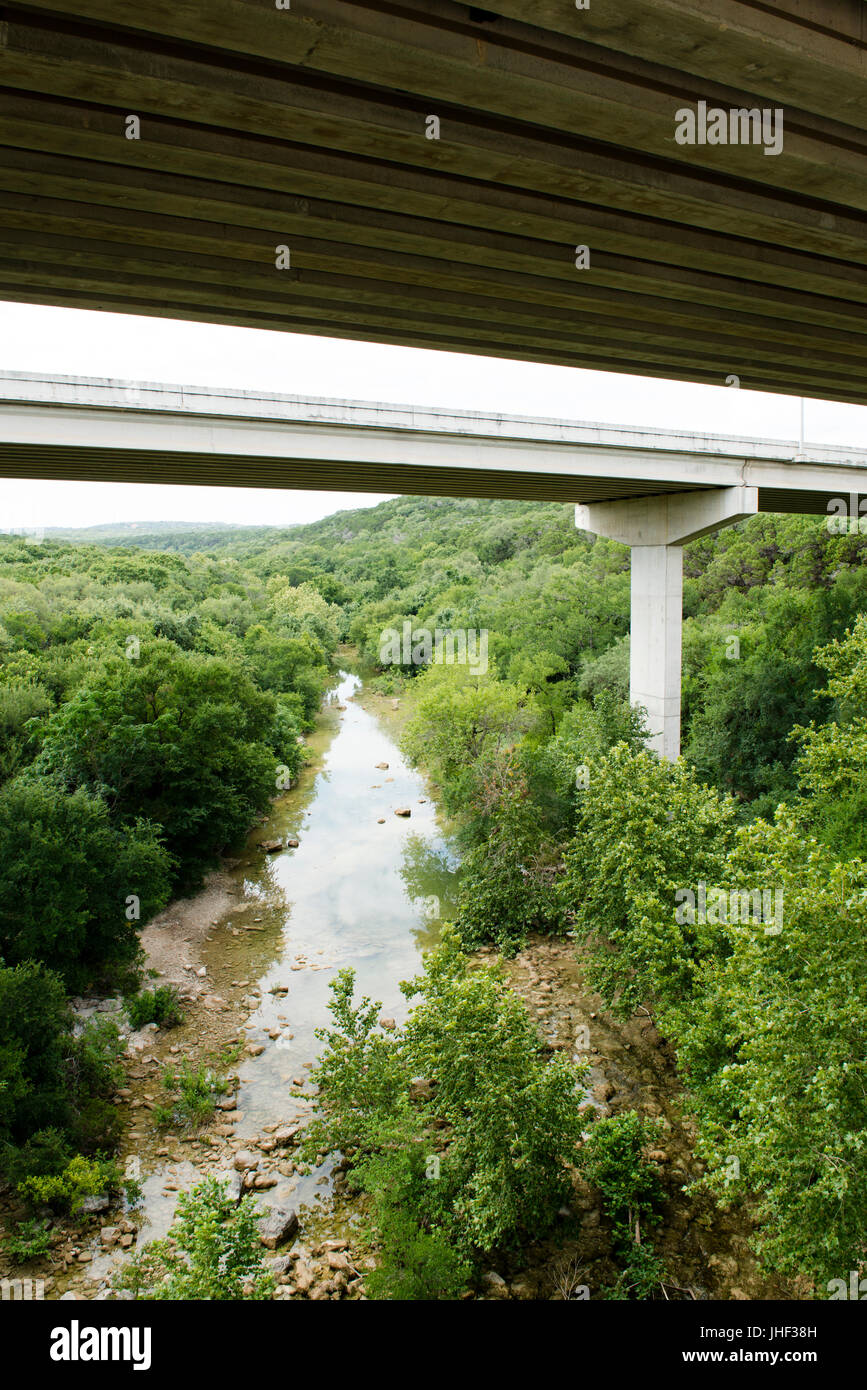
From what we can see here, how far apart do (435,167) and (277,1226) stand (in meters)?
11.0

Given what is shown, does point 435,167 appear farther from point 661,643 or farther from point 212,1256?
point 661,643

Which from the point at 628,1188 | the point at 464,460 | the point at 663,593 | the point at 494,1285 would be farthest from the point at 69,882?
the point at 663,593

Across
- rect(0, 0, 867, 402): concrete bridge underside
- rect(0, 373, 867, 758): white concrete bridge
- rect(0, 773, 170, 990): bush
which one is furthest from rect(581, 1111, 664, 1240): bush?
rect(0, 373, 867, 758): white concrete bridge

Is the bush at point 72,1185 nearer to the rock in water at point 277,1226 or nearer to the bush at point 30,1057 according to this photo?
the bush at point 30,1057

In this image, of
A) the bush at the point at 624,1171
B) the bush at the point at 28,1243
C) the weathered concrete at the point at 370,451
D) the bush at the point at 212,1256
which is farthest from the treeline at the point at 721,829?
the bush at the point at 28,1243

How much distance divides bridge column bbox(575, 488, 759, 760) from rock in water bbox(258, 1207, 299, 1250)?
529 inches

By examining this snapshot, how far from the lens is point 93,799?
51.6ft

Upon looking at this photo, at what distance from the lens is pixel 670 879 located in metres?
10.2

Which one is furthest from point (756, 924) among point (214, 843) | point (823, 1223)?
point (214, 843)

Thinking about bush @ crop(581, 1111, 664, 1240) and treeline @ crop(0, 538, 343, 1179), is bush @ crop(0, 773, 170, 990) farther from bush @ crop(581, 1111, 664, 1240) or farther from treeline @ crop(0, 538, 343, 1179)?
bush @ crop(581, 1111, 664, 1240)

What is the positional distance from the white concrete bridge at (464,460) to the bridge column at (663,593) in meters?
0.04

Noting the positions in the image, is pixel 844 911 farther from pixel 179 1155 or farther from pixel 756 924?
pixel 179 1155

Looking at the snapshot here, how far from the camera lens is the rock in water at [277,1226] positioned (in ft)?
30.4

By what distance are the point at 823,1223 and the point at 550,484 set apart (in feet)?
50.4
